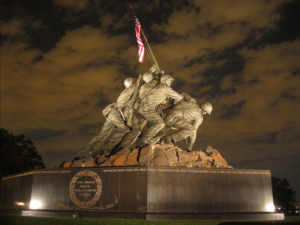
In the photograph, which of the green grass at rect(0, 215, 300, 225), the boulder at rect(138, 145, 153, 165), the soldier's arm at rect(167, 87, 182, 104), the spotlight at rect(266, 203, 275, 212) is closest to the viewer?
the green grass at rect(0, 215, 300, 225)

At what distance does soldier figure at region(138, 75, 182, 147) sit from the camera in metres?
12.6

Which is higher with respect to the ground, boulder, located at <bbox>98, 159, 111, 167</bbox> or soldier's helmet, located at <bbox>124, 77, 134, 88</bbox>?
soldier's helmet, located at <bbox>124, 77, 134, 88</bbox>

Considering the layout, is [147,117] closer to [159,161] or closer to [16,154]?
[159,161]

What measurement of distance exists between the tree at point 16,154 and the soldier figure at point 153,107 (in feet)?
49.8

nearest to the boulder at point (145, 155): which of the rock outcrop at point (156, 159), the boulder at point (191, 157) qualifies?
the rock outcrop at point (156, 159)

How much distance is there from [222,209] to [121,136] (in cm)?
460

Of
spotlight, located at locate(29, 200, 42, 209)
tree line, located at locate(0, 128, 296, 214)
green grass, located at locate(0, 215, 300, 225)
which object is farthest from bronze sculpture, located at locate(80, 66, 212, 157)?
tree line, located at locate(0, 128, 296, 214)

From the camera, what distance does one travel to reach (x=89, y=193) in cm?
1116

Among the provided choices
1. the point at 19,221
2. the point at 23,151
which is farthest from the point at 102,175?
the point at 23,151

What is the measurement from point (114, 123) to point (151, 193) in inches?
158

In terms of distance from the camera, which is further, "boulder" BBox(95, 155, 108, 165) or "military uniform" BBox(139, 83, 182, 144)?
"military uniform" BBox(139, 83, 182, 144)

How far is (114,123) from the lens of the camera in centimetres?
1366

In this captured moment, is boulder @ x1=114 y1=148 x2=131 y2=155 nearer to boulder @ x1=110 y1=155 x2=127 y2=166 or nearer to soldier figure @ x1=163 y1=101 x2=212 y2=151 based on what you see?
boulder @ x1=110 y1=155 x2=127 y2=166

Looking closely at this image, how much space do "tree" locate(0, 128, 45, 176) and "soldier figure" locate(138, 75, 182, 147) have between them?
49.8ft
